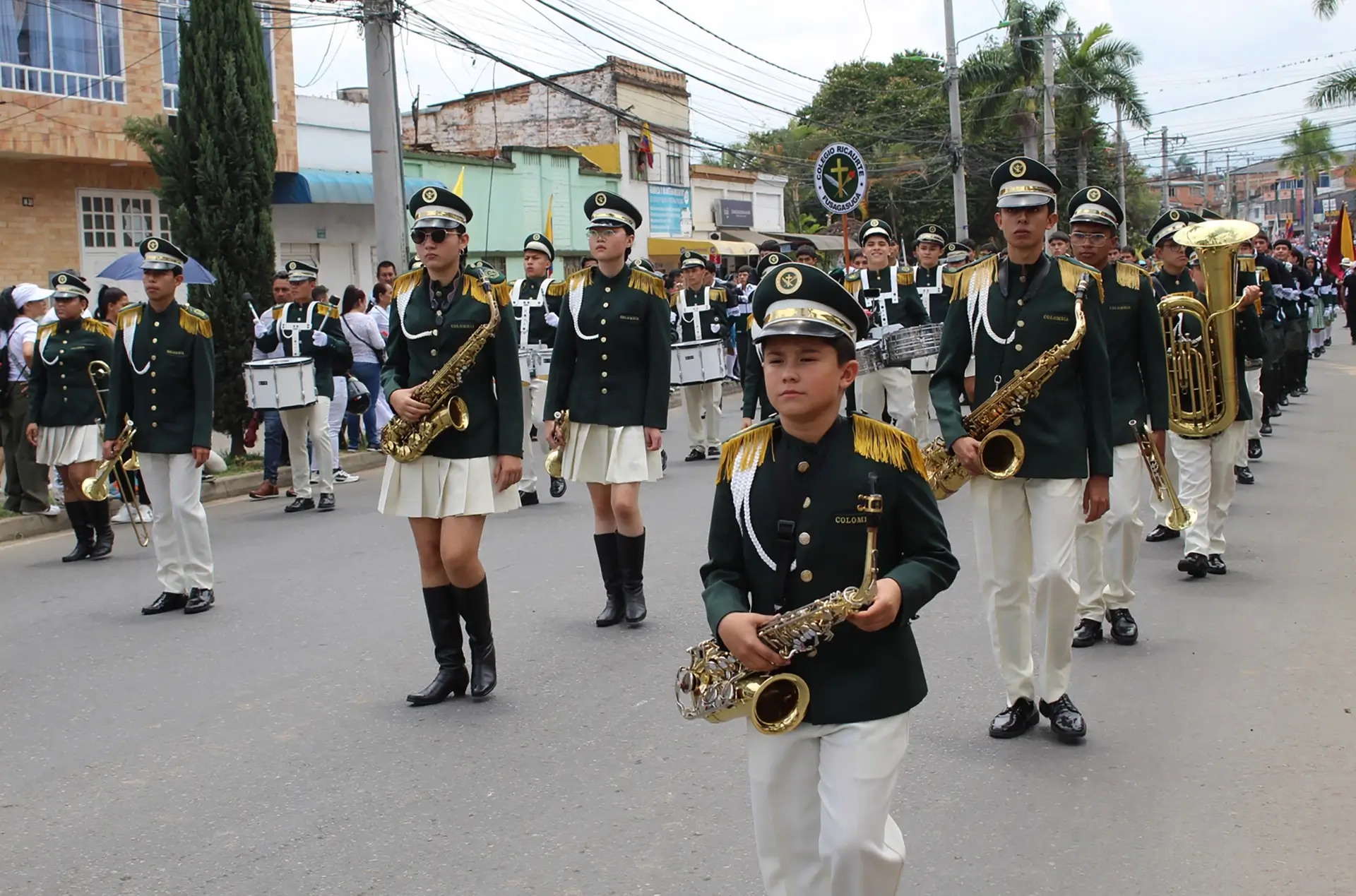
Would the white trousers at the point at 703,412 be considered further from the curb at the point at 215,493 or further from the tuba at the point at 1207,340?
the tuba at the point at 1207,340

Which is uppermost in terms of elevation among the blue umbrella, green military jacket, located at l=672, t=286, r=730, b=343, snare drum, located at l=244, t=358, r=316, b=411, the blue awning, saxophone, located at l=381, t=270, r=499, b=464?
the blue awning

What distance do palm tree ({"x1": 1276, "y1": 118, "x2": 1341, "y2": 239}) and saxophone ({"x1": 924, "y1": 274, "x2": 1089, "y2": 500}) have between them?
270ft

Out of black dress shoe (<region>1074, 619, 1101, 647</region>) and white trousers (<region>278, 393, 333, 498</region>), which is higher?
white trousers (<region>278, 393, 333, 498</region>)

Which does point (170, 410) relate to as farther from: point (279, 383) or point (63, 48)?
point (63, 48)

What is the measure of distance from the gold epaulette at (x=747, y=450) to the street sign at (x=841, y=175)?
14.6 metres

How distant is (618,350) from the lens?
7945mm

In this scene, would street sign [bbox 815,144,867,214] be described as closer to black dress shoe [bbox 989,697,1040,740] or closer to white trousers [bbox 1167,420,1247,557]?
white trousers [bbox 1167,420,1247,557]

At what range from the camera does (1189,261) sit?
9.32 m

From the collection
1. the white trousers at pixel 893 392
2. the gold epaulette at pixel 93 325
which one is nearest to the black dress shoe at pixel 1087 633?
the white trousers at pixel 893 392

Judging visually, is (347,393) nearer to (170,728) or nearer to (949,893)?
(170,728)

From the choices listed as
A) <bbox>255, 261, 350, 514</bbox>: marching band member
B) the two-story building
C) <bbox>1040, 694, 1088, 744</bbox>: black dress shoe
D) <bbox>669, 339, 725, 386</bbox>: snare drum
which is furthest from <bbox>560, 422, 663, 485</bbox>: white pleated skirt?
the two-story building

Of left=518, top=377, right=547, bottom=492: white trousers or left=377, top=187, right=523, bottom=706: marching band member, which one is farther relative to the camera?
left=518, top=377, right=547, bottom=492: white trousers

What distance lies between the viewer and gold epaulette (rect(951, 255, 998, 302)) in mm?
5969

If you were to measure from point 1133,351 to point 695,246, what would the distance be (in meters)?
43.0
